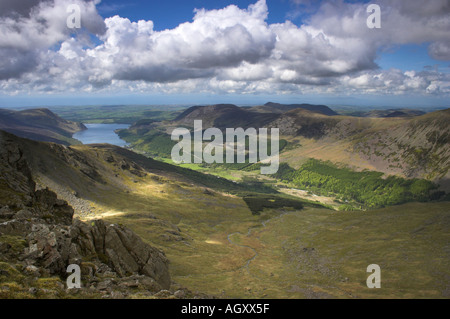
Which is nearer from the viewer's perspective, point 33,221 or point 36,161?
point 33,221

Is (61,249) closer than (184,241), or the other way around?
(61,249)

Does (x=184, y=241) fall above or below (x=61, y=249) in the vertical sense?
below

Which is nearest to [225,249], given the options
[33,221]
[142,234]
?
[142,234]

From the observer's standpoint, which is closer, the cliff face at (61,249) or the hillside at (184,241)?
the cliff face at (61,249)

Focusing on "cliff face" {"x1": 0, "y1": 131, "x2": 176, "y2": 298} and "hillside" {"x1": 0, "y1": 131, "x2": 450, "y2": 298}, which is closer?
"cliff face" {"x1": 0, "y1": 131, "x2": 176, "y2": 298}

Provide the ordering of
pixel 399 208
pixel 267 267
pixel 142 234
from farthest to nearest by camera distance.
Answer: pixel 399 208 < pixel 142 234 < pixel 267 267
